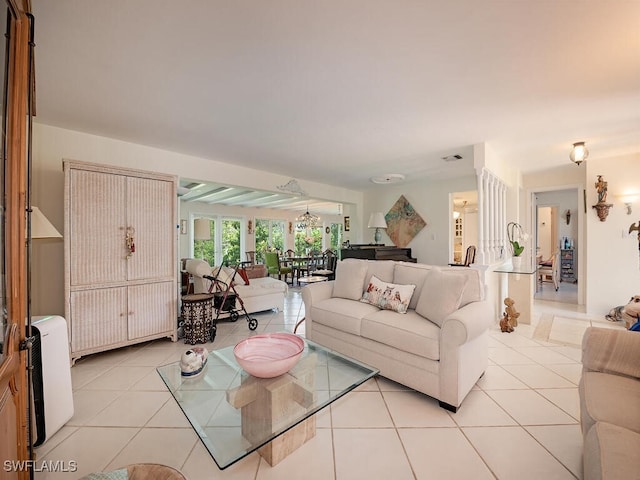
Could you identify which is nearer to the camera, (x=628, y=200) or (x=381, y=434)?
(x=381, y=434)

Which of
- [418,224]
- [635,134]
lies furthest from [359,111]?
[418,224]

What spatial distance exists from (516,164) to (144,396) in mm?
5719

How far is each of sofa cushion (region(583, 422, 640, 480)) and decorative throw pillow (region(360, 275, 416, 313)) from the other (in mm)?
1484

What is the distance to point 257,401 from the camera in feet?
4.64

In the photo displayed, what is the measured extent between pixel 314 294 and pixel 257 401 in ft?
5.64

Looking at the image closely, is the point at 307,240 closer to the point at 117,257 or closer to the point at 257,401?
the point at 117,257

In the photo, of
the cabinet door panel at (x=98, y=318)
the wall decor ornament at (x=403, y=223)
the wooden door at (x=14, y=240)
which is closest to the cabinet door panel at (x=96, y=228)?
the cabinet door panel at (x=98, y=318)

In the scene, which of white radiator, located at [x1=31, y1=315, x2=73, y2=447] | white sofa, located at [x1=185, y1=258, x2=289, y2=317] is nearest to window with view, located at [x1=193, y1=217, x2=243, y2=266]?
white sofa, located at [x1=185, y1=258, x2=289, y2=317]

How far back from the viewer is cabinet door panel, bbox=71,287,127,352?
270cm

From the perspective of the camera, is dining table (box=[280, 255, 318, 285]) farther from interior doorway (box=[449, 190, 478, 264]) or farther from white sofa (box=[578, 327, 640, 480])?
white sofa (box=[578, 327, 640, 480])

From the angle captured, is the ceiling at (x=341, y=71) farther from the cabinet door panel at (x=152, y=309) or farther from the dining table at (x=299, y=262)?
the dining table at (x=299, y=262)

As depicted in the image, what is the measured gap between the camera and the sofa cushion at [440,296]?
2.20m

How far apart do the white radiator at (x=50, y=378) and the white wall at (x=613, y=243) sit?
6281 mm

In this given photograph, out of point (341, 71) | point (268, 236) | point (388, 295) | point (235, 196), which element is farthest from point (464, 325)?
point (268, 236)
